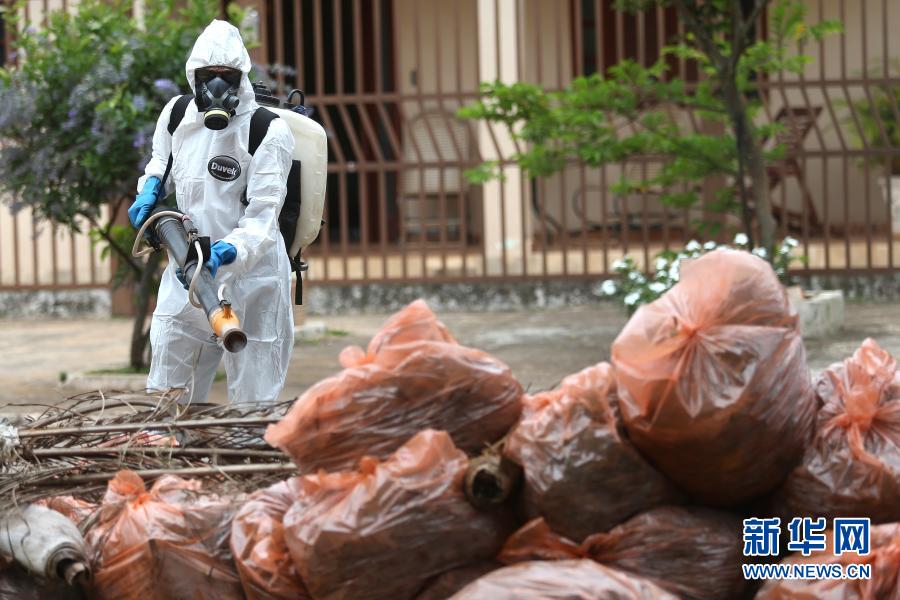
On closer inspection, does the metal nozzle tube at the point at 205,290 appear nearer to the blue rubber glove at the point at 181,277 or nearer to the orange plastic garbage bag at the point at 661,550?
the blue rubber glove at the point at 181,277

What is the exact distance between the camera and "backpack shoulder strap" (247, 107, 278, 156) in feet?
17.4

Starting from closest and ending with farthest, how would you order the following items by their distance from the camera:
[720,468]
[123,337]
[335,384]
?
[720,468]
[335,384]
[123,337]

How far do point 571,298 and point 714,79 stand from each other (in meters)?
3.10

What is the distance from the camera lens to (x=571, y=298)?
44.4 feet

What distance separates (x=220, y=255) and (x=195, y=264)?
98mm

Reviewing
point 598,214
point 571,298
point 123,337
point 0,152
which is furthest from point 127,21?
point 598,214

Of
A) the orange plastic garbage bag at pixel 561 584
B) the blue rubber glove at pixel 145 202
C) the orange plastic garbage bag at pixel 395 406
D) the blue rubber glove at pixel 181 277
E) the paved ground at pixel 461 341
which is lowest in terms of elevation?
the paved ground at pixel 461 341

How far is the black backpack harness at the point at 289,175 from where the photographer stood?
5.32 metres

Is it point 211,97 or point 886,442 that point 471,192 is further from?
point 886,442

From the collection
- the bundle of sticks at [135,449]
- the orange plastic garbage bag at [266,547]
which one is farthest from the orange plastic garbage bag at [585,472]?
the bundle of sticks at [135,449]

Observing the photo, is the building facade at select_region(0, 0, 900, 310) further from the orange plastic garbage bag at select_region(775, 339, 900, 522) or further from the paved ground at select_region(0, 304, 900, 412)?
the orange plastic garbage bag at select_region(775, 339, 900, 522)

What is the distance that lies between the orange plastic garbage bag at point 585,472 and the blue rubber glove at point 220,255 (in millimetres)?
1980

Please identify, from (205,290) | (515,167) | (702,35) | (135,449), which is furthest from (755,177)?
(135,449)

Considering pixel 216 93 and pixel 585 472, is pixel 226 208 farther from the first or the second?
pixel 585 472
